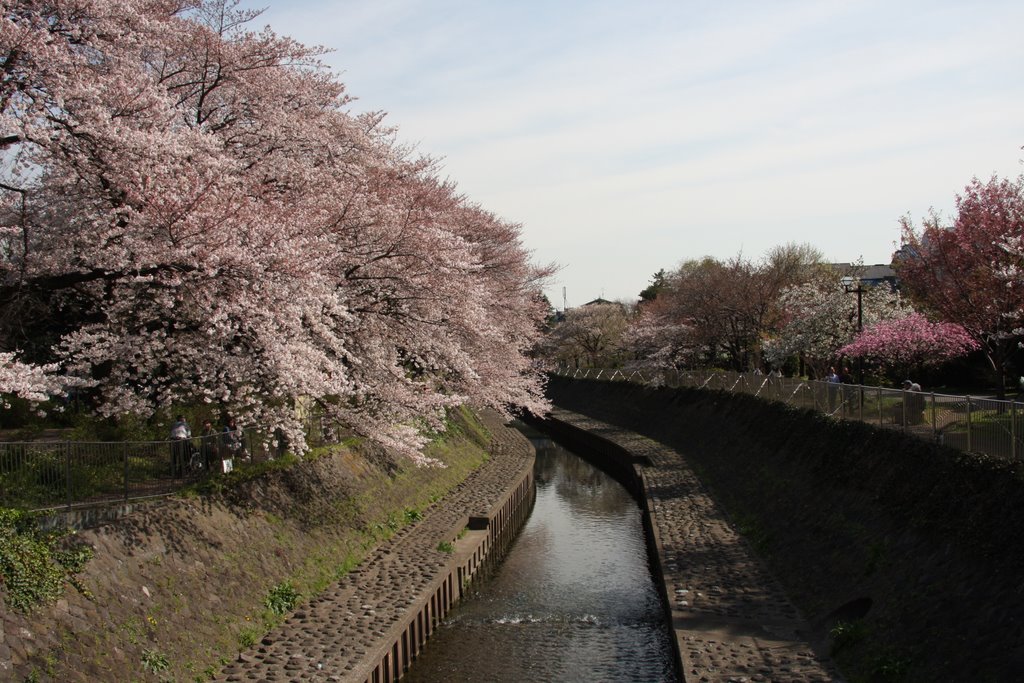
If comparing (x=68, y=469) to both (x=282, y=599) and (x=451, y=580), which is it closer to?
(x=282, y=599)

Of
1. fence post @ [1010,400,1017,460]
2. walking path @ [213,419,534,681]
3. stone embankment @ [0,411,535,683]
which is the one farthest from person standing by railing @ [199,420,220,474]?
fence post @ [1010,400,1017,460]

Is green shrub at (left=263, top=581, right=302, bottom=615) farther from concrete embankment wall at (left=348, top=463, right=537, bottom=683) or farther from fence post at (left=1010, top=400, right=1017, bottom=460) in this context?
fence post at (left=1010, top=400, right=1017, bottom=460)

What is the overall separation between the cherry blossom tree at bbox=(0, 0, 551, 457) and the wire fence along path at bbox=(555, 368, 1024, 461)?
34.7 feet

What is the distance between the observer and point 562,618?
18.6m

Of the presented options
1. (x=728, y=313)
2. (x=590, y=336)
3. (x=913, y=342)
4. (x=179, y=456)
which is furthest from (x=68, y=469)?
(x=590, y=336)

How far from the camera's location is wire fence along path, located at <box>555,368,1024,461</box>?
535 inches

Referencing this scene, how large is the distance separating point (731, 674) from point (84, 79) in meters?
→ 14.5

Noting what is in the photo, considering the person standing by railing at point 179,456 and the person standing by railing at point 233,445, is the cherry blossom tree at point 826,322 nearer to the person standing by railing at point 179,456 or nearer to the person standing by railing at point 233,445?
the person standing by railing at point 233,445

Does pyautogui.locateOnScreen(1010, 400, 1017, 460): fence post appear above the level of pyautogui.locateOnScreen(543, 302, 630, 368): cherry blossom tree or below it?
below

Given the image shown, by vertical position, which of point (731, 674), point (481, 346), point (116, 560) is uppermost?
point (481, 346)

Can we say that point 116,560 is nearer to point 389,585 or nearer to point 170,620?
point 170,620

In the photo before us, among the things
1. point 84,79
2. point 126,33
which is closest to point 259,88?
point 126,33

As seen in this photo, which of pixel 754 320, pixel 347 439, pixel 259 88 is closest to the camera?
pixel 259 88

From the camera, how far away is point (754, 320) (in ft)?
159
